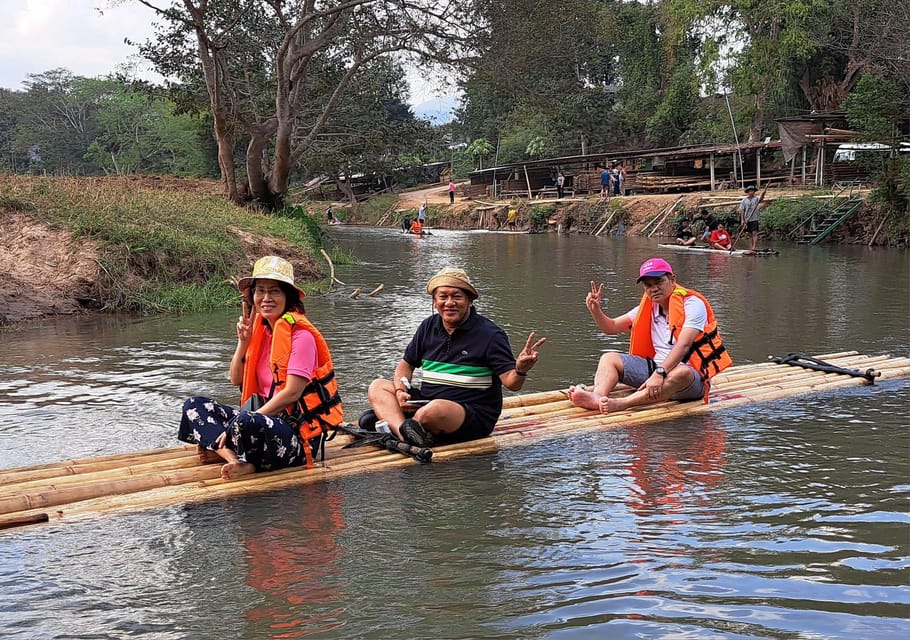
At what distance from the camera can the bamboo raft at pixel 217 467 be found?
4.23 meters

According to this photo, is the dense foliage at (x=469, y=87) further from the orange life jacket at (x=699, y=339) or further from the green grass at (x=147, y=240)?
the orange life jacket at (x=699, y=339)

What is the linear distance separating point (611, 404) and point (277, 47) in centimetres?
1790

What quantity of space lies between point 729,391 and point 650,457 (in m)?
1.75

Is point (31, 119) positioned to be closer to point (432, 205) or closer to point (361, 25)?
point (432, 205)

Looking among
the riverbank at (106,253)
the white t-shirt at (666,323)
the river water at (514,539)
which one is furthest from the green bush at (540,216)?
the white t-shirt at (666,323)

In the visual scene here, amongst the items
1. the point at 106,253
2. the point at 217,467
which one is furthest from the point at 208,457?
the point at 106,253

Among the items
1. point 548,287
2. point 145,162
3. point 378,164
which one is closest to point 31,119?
point 145,162

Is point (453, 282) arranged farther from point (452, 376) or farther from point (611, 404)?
point (611, 404)

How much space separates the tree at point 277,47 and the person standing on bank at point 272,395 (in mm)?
14423

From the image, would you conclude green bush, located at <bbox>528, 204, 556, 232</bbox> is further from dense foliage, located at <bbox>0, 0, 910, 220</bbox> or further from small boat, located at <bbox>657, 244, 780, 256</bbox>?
small boat, located at <bbox>657, 244, 780, 256</bbox>

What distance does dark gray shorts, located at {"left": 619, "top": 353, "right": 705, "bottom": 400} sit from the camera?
252 inches

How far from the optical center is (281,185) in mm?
22172

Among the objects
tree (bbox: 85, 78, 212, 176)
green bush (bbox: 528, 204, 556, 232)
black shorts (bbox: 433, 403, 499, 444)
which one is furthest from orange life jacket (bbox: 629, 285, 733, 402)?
tree (bbox: 85, 78, 212, 176)

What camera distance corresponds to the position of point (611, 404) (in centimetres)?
617
